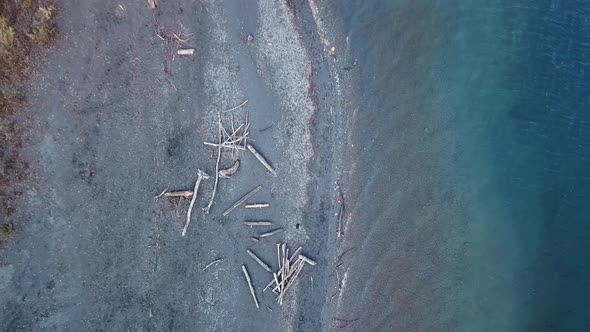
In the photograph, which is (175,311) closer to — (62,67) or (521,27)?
(62,67)

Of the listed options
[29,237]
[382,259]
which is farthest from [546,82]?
[29,237]

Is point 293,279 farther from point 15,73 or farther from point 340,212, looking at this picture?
point 15,73

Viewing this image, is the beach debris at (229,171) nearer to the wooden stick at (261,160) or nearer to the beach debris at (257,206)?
the wooden stick at (261,160)

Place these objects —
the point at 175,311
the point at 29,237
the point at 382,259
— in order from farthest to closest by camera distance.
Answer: the point at 382,259
the point at 175,311
the point at 29,237

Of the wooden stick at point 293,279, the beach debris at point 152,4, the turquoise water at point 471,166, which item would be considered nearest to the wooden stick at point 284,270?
the wooden stick at point 293,279

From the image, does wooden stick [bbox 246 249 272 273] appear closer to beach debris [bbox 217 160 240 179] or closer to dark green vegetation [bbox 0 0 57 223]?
beach debris [bbox 217 160 240 179]

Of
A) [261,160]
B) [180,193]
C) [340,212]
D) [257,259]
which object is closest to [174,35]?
[261,160]
